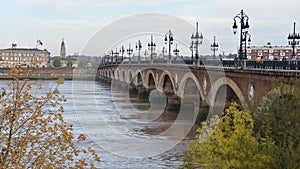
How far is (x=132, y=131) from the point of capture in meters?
35.9

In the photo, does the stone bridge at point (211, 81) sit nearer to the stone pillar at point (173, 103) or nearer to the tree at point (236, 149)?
the stone pillar at point (173, 103)

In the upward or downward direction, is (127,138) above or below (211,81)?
below

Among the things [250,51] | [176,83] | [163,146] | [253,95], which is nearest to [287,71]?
[253,95]

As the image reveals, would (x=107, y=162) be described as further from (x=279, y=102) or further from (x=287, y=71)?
(x=279, y=102)

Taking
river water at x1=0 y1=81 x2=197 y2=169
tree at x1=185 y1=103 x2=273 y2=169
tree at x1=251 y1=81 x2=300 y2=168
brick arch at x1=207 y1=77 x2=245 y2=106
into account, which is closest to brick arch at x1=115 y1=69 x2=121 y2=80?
river water at x1=0 y1=81 x2=197 y2=169

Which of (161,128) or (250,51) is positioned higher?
(250,51)

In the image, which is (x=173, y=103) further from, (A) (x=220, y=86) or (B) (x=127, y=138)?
(B) (x=127, y=138)

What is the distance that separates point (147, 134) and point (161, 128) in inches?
139

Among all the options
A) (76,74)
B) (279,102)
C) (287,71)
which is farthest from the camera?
(76,74)

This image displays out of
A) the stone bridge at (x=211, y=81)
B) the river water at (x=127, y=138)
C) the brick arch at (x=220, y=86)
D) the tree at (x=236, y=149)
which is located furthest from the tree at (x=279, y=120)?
the brick arch at (x=220, y=86)

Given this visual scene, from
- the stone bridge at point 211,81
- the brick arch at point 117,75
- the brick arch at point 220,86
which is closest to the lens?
the stone bridge at point 211,81

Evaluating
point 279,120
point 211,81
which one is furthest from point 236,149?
point 211,81

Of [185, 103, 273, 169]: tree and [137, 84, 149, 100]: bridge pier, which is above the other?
[185, 103, 273, 169]: tree

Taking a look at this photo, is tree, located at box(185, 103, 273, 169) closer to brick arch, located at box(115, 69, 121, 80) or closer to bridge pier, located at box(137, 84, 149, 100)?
bridge pier, located at box(137, 84, 149, 100)
